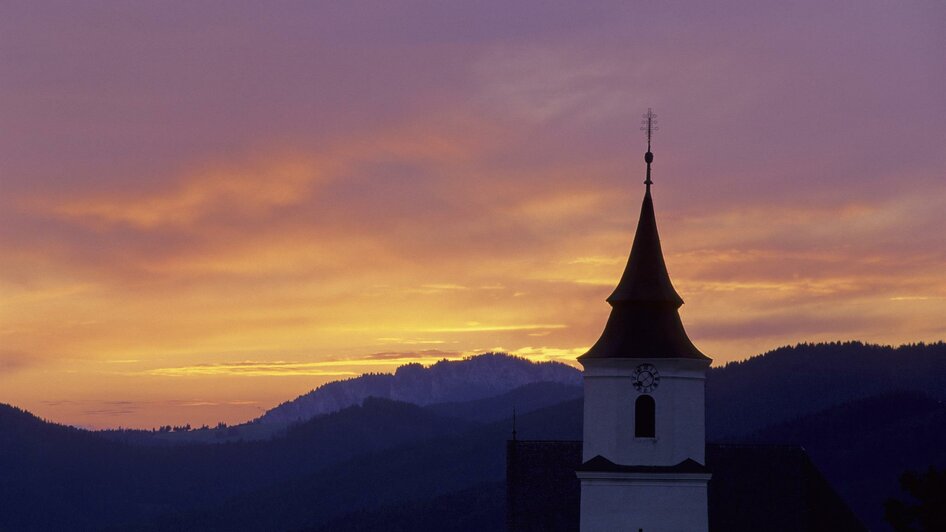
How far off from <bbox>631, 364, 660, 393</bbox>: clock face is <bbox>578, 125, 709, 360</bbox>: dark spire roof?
1.77 feet

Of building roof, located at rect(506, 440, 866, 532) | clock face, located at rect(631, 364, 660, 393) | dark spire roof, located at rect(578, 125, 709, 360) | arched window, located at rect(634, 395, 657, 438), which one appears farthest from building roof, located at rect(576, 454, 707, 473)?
building roof, located at rect(506, 440, 866, 532)

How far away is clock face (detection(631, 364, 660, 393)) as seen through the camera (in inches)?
2618

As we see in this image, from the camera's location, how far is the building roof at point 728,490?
7356 cm

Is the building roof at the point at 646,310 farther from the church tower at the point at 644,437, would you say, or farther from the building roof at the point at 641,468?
the building roof at the point at 641,468

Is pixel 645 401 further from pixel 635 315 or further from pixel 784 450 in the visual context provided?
pixel 784 450

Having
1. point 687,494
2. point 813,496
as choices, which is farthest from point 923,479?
point 687,494

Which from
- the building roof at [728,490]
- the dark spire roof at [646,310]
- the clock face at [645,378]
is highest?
the dark spire roof at [646,310]

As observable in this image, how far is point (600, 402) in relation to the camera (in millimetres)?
66812

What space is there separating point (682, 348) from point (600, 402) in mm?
4249

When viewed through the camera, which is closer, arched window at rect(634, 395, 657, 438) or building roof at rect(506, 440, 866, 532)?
arched window at rect(634, 395, 657, 438)

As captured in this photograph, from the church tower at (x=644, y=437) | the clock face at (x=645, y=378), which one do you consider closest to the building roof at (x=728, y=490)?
the church tower at (x=644, y=437)

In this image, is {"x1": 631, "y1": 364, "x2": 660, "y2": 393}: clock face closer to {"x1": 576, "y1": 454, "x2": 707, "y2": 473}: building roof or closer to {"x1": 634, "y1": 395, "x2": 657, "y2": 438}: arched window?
{"x1": 634, "y1": 395, "x2": 657, "y2": 438}: arched window

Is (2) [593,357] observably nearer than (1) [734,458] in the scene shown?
Yes

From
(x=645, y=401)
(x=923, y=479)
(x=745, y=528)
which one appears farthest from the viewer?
(x=923, y=479)
